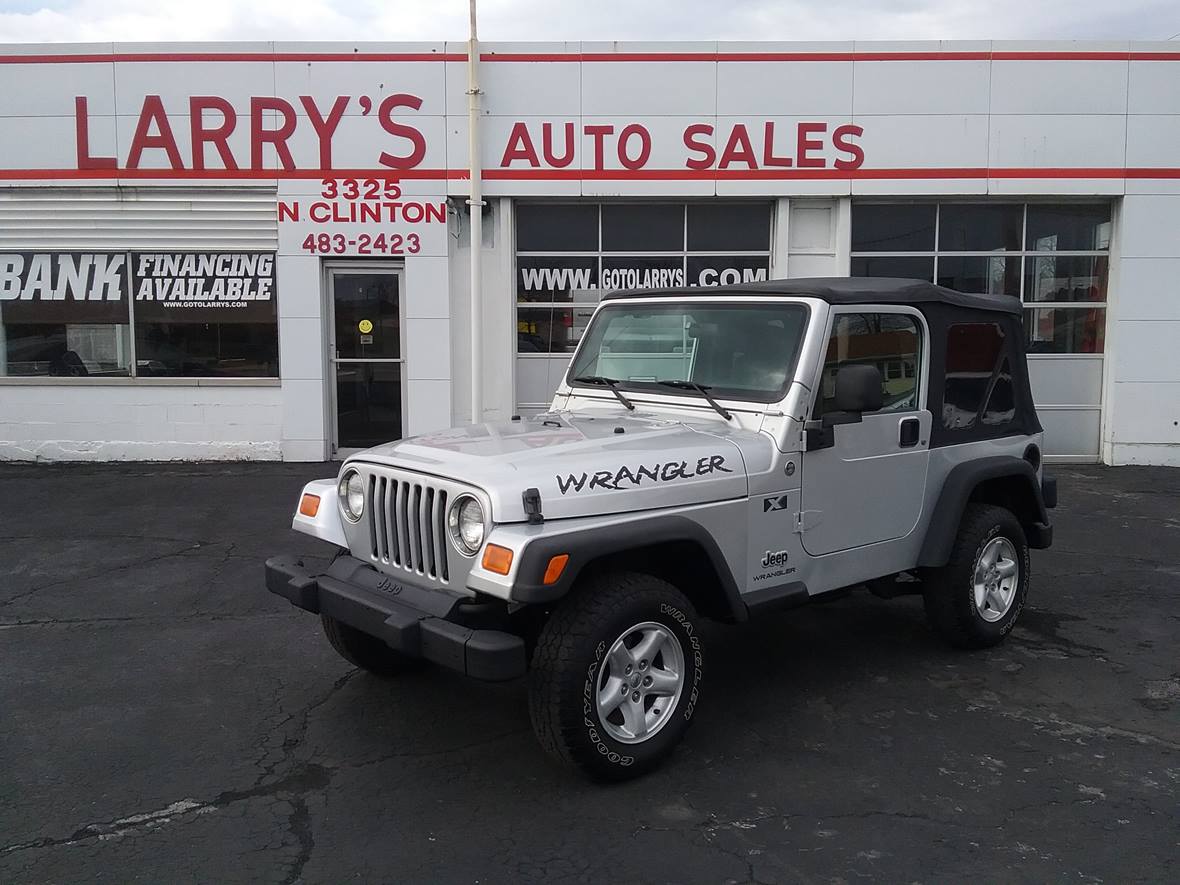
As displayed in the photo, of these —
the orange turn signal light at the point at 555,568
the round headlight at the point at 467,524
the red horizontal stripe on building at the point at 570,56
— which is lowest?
the orange turn signal light at the point at 555,568

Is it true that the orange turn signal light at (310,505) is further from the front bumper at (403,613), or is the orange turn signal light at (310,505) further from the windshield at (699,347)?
the windshield at (699,347)

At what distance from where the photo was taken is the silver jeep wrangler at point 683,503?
3627mm

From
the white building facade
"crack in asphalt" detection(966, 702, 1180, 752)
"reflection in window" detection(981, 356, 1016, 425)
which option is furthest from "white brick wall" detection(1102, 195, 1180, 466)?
"crack in asphalt" detection(966, 702, 1180, 752)

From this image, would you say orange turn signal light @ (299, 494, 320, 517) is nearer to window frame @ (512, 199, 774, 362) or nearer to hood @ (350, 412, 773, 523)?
hood @ (350, 412, 773, 523)

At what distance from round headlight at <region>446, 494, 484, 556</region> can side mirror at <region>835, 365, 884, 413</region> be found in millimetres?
1672

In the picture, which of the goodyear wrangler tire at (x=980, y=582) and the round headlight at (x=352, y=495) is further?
the goodyear wrangler tire at (x=980, y=582)

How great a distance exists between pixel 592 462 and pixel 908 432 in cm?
187

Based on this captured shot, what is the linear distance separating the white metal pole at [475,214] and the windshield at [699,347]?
5.66m

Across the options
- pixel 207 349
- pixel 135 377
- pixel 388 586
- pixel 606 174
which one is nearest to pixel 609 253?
pixel 606 174

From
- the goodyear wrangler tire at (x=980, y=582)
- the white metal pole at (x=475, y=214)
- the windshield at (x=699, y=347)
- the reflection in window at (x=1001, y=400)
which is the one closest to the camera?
the windshield at (x=699, y=347)

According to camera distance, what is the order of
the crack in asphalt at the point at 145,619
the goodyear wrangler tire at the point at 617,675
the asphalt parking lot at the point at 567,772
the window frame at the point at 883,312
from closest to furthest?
the asphalt parking lot at the point at 567,772
the goodyear wrangler tire at the point at 617,675
the window frame at the point at 883,312
the crack in asphalt at the point at 145,619

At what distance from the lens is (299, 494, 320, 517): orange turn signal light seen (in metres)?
4.53

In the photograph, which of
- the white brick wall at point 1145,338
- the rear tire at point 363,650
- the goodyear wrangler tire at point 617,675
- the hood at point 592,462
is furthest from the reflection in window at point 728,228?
the goodyear wrangler tire at point 617,675

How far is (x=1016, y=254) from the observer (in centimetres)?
1154
